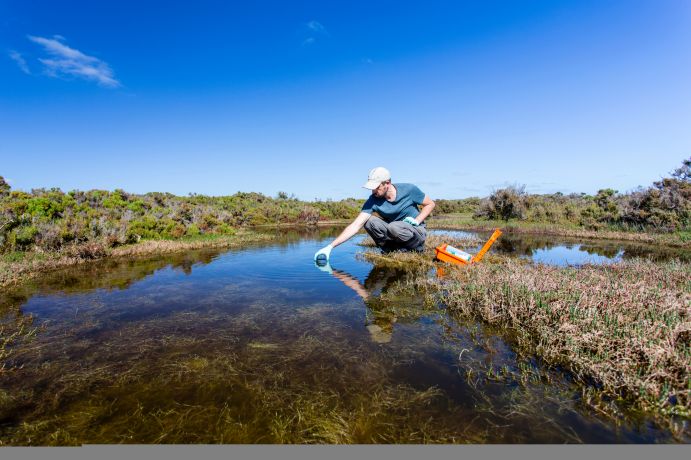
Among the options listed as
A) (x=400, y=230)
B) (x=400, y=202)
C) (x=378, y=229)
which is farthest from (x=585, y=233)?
(x=378, y=229)

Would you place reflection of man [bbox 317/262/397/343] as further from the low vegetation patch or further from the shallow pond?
the low vegetation patch

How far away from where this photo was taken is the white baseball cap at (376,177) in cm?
722

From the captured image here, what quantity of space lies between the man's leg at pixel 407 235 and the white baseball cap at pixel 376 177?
177cm

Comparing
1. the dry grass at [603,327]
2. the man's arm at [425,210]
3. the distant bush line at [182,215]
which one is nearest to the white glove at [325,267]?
the man's arm at [425,210]

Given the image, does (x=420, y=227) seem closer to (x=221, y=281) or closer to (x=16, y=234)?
(x=221, y=281)

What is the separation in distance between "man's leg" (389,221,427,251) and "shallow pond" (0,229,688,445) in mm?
3225

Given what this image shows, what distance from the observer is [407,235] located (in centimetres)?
903

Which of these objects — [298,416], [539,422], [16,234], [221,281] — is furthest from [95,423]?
[16,234]

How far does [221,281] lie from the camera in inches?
289

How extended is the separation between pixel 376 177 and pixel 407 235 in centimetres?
240

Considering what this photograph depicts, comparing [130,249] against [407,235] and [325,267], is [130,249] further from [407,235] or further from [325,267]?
[407,235]

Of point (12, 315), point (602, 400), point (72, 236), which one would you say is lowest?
point (602, 400)

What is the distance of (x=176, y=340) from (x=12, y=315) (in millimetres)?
3061

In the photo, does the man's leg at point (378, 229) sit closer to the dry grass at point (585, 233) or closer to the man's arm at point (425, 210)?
the man's arm at point (425, 210)
